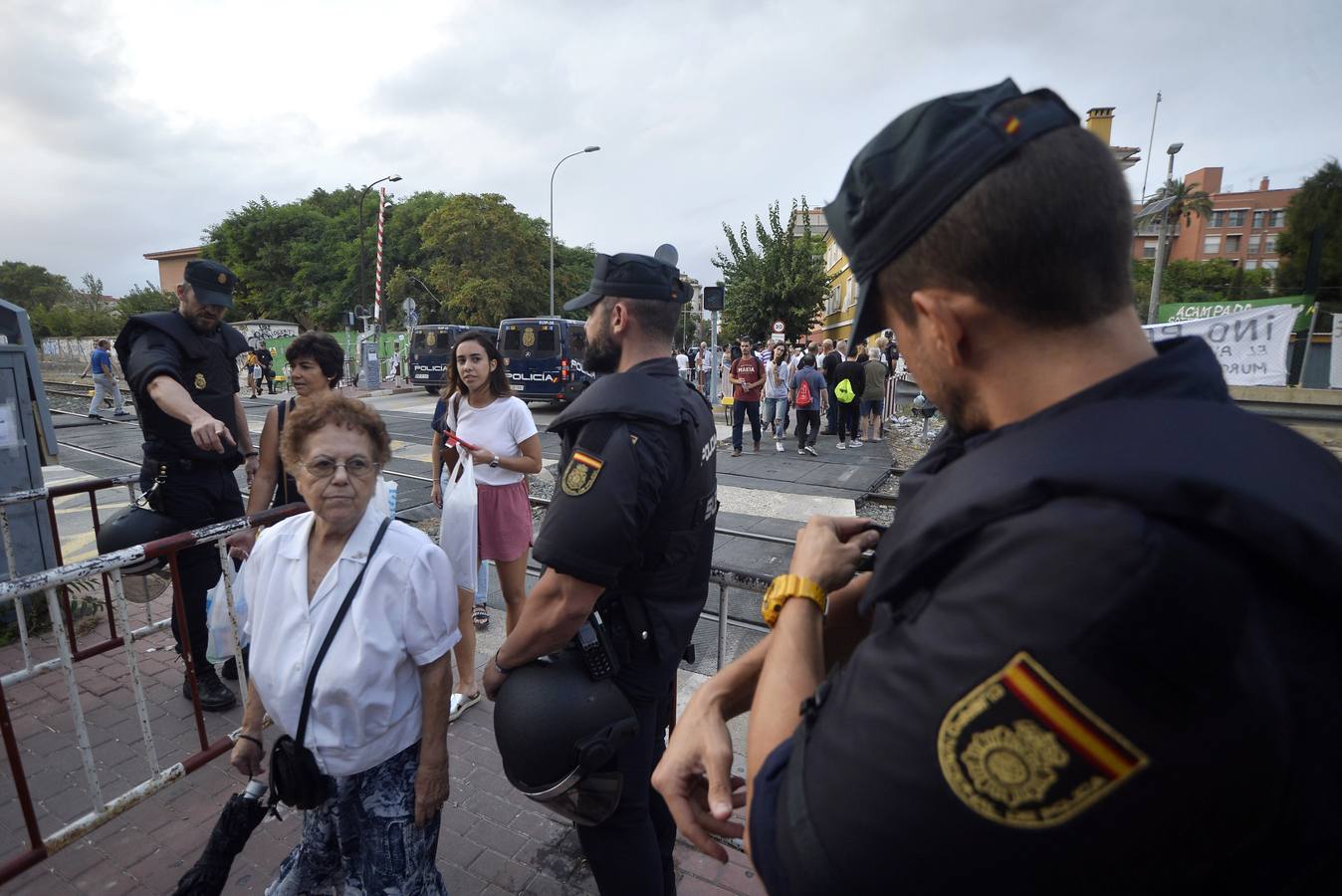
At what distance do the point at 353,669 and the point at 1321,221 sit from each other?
38.6m

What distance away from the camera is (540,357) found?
17844 millimetres

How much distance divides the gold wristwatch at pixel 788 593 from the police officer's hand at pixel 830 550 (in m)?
0.01

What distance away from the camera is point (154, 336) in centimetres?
346

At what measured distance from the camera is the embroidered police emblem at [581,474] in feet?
5.82

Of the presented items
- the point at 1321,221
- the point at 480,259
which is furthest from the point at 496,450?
the point at 1321,221

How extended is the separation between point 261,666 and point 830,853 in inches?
74.3

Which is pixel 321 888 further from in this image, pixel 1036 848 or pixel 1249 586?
pixel 1249 586

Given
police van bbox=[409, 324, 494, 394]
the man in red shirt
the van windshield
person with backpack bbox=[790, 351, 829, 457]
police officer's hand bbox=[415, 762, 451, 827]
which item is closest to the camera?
police officer's hand bbox=[415, 762, 451, 827]

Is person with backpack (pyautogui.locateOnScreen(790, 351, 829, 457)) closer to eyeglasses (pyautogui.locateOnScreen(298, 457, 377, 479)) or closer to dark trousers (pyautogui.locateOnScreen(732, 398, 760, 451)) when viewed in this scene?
dark trousers (pyautogui.locateOnScreen(732, 398, 760, 451))

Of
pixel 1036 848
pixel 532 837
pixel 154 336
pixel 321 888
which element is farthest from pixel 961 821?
pixel 154 336

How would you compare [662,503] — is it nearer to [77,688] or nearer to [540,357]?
[77,688]

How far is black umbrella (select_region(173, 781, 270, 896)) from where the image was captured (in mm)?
1939

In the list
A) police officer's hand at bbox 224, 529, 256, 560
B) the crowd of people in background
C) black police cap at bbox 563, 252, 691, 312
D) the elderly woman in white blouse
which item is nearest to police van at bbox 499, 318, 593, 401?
the crowd of people in background

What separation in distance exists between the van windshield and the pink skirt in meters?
13.9
